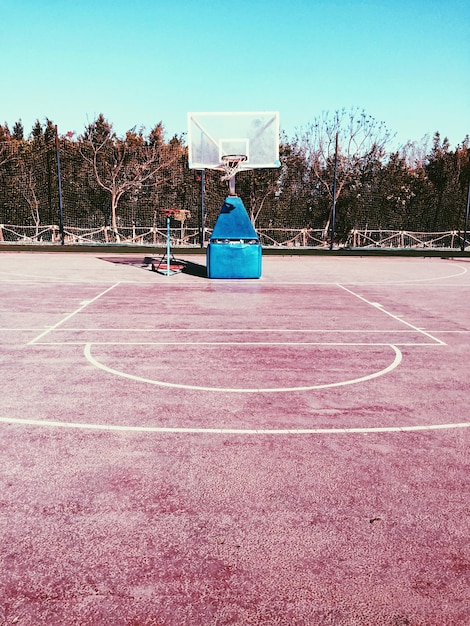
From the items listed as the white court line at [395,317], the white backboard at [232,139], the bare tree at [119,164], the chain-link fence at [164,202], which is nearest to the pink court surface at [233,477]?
the white court line at [395,317]

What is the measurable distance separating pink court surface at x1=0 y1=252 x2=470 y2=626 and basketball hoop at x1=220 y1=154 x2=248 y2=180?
10.1 metres

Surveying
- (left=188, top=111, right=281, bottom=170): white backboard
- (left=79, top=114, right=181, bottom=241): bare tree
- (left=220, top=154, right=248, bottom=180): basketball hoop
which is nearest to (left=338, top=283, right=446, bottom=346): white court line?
(left=220, top=154, right=248, bottom=180): basketball hoop

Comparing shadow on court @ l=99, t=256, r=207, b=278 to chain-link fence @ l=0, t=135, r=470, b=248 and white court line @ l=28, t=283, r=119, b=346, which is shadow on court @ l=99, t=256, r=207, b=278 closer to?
white court line @ l=28, t=283, r=119, b=346

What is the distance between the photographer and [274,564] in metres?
3.28

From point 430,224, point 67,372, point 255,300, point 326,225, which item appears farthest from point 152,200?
point 67,372

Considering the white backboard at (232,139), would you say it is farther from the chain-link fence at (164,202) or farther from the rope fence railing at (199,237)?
the chain-link fence at (164,202)

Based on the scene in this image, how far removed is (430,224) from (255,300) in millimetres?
30816

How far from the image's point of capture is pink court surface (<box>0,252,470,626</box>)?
3018mm

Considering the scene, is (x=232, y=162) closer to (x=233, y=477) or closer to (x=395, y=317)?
(x=395, y=317)

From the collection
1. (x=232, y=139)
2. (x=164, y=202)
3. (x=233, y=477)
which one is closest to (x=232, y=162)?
(x=232, y=139)

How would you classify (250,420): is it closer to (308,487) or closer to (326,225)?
(308,487)

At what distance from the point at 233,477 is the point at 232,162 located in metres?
16.0

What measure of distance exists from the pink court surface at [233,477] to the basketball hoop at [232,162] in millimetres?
10107

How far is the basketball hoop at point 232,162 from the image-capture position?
18.2 m
